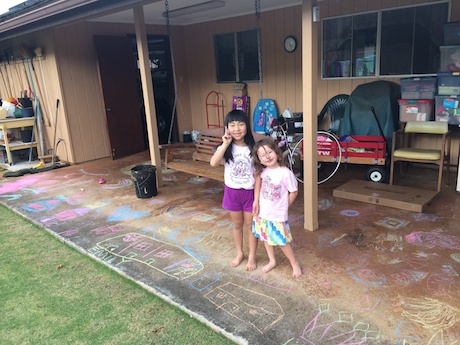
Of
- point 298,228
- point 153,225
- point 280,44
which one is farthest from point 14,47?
point 298,228

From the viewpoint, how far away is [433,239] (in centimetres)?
349

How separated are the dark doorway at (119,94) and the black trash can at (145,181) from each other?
258 centimetres

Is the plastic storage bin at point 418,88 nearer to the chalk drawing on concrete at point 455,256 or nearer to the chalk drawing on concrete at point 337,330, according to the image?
the chalk drawing on concrete at point 455,256

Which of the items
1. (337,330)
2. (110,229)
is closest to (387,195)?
(337,330)

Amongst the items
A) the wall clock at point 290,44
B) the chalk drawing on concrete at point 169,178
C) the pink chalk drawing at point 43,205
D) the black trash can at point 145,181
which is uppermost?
the wall clock at point 290,44

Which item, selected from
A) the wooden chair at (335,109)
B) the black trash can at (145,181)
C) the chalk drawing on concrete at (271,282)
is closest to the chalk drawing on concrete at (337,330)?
the chalk drawing on concrete at (271,282)

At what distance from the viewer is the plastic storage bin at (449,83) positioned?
4637mm

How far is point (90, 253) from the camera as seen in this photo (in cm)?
360

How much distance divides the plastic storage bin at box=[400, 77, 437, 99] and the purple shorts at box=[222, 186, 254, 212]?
3228 millimetres

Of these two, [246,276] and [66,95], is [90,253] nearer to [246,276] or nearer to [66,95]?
[246,276]

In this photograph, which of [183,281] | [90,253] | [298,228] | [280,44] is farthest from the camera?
[280,44]

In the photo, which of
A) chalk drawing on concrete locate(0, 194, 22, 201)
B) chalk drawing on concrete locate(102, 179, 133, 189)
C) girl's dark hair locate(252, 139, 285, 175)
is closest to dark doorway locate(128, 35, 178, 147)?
chalk drawing on concrete locate(102, 179, 133, 189)

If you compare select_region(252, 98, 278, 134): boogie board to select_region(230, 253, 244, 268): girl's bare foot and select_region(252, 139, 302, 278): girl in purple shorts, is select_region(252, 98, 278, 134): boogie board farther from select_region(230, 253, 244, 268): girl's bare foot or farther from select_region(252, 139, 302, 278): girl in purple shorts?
select_region(252, 139, 302, 278): girl in purple shorts

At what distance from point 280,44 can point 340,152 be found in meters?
2.71
